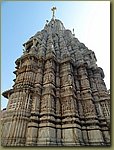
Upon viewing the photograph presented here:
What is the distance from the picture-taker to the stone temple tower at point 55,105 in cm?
471

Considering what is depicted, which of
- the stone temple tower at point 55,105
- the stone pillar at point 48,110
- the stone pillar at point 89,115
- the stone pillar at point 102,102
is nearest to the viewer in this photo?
the stone pillar at point 48,110

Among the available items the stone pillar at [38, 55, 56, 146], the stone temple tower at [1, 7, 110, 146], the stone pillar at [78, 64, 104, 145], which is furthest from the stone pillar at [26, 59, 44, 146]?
the stone pillar at [78, 64, 104, 145]

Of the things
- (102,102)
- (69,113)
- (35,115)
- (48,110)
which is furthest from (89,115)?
(35,115)

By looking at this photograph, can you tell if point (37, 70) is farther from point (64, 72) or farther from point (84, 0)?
point (84, 0)

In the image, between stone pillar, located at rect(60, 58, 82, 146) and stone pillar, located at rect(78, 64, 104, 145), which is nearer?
stone pillar, located at rect(60, 58, 82, 146)

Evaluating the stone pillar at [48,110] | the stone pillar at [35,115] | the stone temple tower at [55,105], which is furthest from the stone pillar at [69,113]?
the stone pillar at [35,115]

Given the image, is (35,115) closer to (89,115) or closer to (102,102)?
(89,115)

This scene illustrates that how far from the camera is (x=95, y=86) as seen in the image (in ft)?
24.0

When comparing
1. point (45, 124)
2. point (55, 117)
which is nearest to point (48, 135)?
point (45, 124)

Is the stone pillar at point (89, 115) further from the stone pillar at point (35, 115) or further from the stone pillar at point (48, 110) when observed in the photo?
the stone pillar at point (35, 115)

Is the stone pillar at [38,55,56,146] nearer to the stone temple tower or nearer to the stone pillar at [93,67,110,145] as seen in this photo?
the stone temple tower

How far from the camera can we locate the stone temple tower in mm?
4711

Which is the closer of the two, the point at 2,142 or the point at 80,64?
the point at 2,142

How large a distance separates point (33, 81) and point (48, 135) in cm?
249
